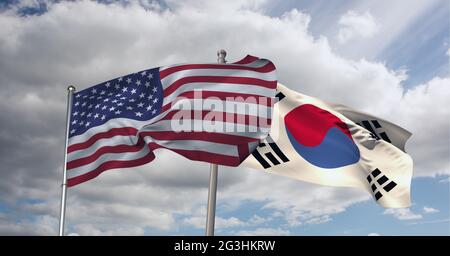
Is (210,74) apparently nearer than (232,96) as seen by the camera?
No

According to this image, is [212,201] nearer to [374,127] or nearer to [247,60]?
[247,60]

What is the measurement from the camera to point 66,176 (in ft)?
47.1

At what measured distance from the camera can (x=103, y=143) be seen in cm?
1519

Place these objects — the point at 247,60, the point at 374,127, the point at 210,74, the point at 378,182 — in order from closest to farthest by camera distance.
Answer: the point at 210,74 → the point at 247,60 → the point at 378,182 → the point at 374,127

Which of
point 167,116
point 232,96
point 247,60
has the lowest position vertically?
point 167,116

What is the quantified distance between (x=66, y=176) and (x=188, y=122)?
342cm

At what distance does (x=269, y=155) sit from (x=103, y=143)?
4.77 meters

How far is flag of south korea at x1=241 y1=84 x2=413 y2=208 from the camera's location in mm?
16828

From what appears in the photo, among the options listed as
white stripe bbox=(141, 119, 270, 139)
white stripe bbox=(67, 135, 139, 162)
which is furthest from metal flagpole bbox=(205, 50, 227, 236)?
white stripe bbox=(67, 135, 139, 162)

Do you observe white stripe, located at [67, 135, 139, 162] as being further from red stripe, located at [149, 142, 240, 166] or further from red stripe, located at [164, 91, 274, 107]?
red stripe, located at [164, 91, 274, 107]

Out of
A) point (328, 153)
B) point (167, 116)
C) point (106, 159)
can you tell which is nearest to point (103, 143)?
point (106, 159)

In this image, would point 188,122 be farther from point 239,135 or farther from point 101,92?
point 101,92

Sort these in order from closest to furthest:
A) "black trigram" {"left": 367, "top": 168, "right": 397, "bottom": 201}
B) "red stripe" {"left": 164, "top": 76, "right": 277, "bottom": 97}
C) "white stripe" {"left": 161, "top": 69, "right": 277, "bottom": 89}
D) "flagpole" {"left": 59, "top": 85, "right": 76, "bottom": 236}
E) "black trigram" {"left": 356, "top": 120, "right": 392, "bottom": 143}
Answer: "flagpole" {"left": 59, "top": 85, "right": 76, "bottom": 236}
"red stripe" {"left": 164, "top": 76, "right": 277, "bottom": 97}
"white stripe" {"left": 161, "top": 69, "right": 277, "bottom": 89}
"black trigram" {"left": 367, "top": 168, "right": 397, "bottom": 201}
"black trigram" {"left": 356, "top": 120, "right": 392, "bottom": 143}
